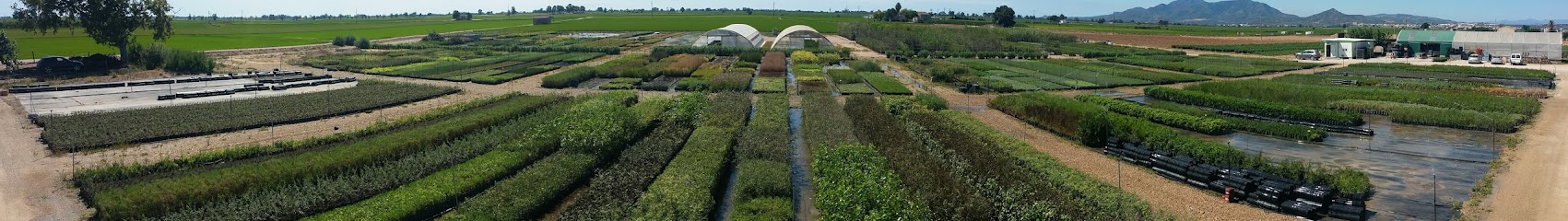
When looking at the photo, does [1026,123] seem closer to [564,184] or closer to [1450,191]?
[1450,191]

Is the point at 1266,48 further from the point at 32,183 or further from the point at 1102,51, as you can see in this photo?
the point at 32,183

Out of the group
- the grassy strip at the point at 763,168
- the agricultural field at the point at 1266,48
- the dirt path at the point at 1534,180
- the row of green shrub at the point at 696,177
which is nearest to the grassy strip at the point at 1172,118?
the dirt path at the point at 1534,180

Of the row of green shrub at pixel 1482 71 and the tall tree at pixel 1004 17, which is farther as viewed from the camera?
the tall tree at pixel 1004 17

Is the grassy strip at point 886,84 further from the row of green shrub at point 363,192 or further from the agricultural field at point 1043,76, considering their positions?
the row of green shrub at point 363,192

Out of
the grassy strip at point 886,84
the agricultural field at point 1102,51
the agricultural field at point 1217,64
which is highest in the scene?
the agricultural field at point 1102,51

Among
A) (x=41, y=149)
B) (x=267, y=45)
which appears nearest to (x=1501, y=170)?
(x=41, y=149)
